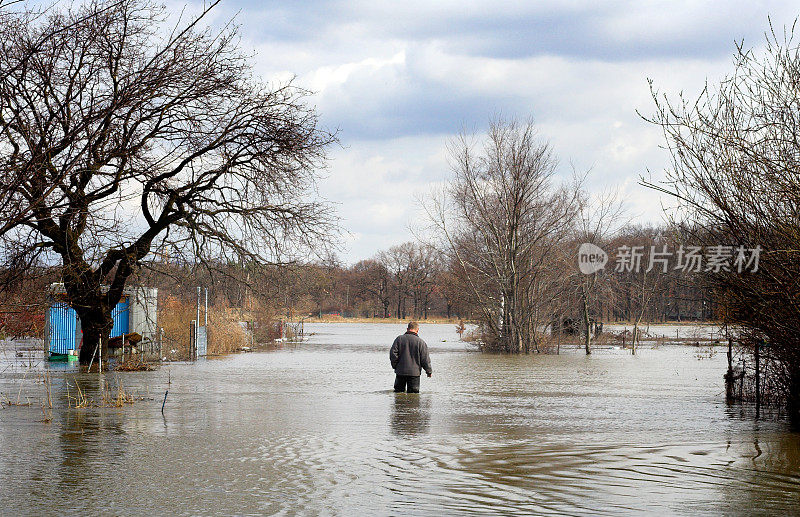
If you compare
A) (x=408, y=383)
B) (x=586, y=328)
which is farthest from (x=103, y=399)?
(x=586, y=328)

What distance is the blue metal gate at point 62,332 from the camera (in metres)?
33.1

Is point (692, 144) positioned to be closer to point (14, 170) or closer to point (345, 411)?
point (345, 411)

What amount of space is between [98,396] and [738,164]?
13.5 metres

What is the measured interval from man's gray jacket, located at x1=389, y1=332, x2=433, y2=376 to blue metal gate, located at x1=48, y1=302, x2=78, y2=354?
1744 centimetres

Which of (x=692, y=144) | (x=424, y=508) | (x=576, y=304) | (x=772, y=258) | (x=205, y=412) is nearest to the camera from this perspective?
(x=424, y=508)

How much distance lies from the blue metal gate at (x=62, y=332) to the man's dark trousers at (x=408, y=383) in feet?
55.6

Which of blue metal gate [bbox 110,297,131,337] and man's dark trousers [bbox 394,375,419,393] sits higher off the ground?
blue metal gate [bbox 110,297,131,337]

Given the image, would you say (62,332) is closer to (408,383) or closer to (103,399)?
(103,399)

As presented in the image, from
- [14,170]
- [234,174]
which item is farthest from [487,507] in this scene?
[234,174]

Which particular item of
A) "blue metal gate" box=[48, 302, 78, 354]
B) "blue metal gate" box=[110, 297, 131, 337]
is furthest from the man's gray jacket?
"blue metal gate" box=[110, 297, 131, 337]

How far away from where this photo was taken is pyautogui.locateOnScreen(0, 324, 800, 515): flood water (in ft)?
28.9

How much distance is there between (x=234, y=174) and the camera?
81.1ft

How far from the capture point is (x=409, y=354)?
792 inches

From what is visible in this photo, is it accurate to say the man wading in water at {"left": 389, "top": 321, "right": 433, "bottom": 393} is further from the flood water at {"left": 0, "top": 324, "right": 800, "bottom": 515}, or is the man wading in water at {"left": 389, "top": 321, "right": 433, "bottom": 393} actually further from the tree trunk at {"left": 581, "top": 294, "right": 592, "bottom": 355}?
the tree trunk at {"left": 581, "top": 294, "right": 592, "bottom": 355}
